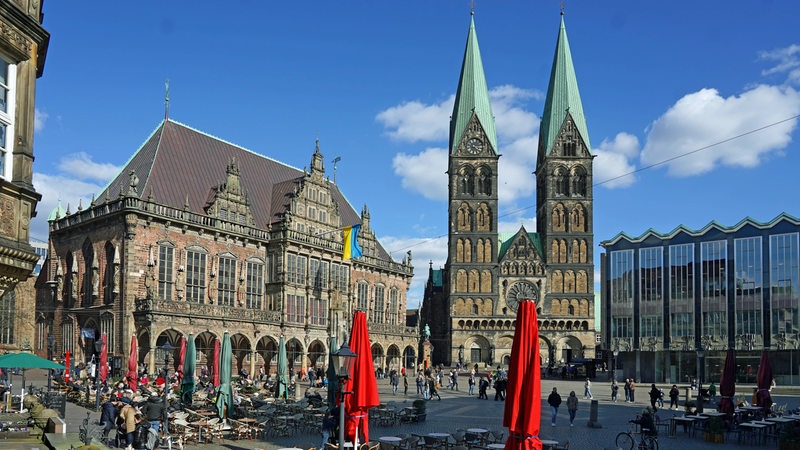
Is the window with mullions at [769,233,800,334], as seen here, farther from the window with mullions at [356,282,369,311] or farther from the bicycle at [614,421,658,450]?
the bicycle at [614,421,658,450]

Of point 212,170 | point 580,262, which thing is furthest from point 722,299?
point 212,170

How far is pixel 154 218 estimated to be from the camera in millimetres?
43656

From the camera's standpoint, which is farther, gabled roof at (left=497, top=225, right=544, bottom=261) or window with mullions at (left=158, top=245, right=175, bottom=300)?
gabled roof at (left=497, top=225, right=544, bottom=261)

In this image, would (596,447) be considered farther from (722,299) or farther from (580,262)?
(580,262)

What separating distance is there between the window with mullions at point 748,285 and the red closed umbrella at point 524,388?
51537mm

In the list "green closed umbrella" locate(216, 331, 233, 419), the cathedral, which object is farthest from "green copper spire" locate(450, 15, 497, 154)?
"green closed umbrella" locate(216, 331, 233, 419)

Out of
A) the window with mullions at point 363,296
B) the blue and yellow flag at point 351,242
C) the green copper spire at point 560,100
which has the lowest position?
the window with mullions at point 363,296

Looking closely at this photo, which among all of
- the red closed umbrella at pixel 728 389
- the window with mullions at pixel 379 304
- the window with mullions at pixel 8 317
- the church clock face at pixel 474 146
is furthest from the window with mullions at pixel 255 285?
the church clock face at pixel 474 146

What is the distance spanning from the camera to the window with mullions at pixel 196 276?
45969 mm

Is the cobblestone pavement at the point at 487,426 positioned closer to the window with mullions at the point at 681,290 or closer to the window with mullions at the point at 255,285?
the window with mullions at the point at 255,285

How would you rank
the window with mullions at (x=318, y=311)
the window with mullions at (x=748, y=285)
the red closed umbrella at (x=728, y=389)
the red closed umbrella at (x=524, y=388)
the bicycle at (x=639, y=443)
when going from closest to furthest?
the red closed umbrella at (x=524, y=388)
the bicycle at (x=639, y=443)
the red closed umbrella at (x=728, y=389)
the window with mullions at (x=318, y=311)
the window with mullions at (x=748, y=285)

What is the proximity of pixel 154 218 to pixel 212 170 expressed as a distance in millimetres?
9313

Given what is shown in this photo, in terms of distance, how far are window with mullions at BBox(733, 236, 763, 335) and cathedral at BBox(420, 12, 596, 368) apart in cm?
2697

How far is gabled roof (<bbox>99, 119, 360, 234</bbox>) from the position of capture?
1866 inches
